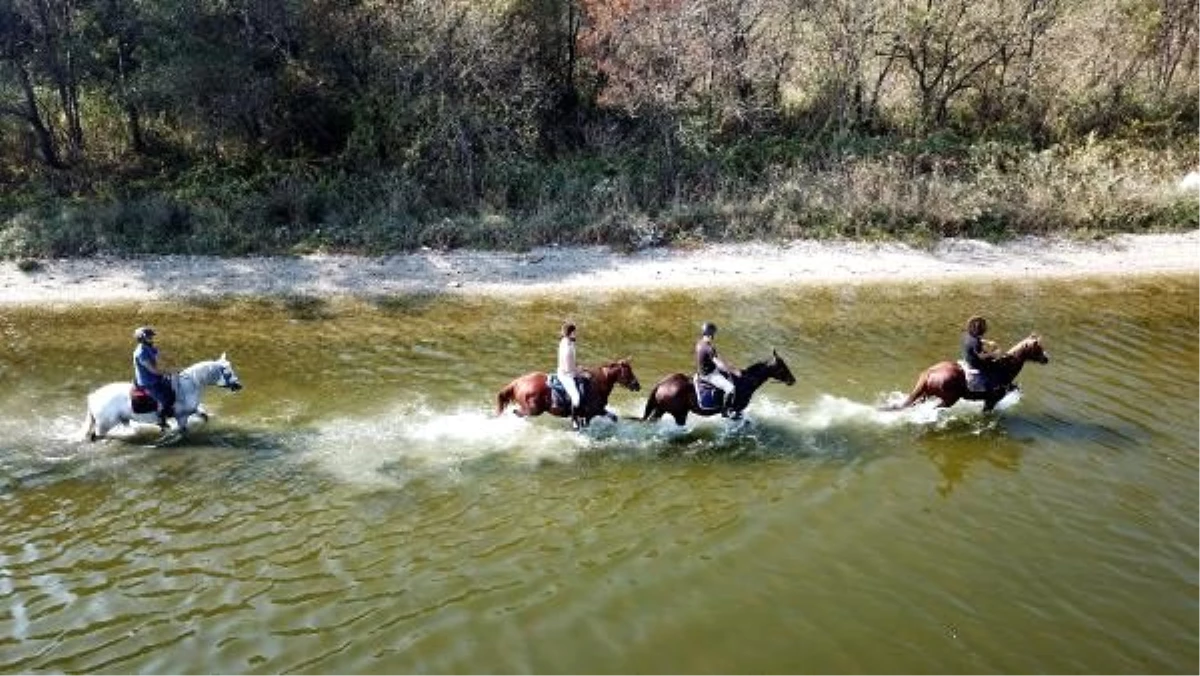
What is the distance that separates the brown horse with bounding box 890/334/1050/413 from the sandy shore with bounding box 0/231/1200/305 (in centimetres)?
1050

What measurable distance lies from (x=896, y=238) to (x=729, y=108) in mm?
8021

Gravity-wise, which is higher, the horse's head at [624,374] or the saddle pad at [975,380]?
the horse's head at [624,374]

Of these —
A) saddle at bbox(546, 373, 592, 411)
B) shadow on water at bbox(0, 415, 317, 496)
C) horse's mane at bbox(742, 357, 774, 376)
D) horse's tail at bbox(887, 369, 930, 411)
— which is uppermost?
horse's mane at bbox(742, 357, 774, 376)

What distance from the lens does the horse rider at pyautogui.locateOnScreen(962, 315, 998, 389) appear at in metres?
16.3

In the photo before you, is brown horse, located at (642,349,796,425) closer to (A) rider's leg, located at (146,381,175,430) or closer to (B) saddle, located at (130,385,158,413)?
(A) rider's leg, located at (146,381,175,430)

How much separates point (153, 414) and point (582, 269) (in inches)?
551

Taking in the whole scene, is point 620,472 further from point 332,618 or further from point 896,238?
point 896,238

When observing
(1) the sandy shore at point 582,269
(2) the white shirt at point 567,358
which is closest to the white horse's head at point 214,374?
(2) the white shirt at point 567,358

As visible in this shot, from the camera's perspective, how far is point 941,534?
1270 centimetres

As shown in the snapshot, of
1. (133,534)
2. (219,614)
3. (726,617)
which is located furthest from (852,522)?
(133,534)

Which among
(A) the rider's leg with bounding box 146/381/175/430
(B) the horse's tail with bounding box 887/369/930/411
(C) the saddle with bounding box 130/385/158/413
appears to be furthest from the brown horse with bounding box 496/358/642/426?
(C) the saddle with bounding box 130/385/158/413

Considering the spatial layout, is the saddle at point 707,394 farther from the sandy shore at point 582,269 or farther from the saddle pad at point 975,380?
the sandy shore at point 582,269

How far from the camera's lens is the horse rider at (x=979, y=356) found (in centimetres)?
1630

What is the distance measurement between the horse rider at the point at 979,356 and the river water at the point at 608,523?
2.65 feet
